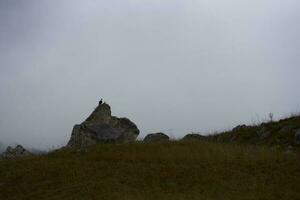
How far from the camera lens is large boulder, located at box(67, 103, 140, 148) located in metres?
30.3

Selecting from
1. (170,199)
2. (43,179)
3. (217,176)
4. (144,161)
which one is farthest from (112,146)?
(170,199)

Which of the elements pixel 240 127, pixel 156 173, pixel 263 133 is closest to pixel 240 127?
pixel 240 127

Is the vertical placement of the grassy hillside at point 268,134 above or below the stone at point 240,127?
below

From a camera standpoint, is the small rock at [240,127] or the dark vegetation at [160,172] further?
the small rock at [240,127]

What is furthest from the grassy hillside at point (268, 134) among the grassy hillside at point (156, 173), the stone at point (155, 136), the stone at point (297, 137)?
the stone at point (155, 136)

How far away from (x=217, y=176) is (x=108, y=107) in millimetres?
13792

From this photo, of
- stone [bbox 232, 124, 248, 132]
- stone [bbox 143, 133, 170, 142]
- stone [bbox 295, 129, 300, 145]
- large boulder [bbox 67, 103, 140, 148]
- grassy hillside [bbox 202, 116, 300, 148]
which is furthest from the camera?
stone [bbox 143, 133, 170, 142]

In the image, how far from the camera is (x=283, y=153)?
2414cm

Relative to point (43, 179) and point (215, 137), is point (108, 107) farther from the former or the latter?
point (43, 179)

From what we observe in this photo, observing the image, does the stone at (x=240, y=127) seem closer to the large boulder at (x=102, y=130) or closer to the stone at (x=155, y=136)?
the stone at (x=155, y=136)

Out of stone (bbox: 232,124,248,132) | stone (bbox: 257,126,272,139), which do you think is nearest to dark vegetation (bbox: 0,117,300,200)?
stone (bbox: 257,126,272,139)

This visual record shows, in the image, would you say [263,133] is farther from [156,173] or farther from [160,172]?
[156,173]

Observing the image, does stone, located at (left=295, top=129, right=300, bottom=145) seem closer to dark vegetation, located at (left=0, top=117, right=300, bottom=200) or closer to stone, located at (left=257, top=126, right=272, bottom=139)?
dark vegetation, located at (left=0, top=117, right=300, bottom=200)

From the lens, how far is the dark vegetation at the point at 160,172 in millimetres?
19109
